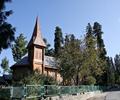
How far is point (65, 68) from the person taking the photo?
51000mm

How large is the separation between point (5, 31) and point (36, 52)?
37882mm

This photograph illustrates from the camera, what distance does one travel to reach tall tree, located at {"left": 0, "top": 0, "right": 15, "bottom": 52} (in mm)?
18303

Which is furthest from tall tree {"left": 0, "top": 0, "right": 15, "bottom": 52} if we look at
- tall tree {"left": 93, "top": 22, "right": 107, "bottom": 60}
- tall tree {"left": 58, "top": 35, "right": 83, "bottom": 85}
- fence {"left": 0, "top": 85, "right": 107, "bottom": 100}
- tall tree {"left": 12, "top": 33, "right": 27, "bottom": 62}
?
tall tree {"left": 93, "top": 22, "right": 107, "bottom": 60}

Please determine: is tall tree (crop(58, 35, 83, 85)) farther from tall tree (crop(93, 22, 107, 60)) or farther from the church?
tall tree (crop(93, 22, 107, 60))

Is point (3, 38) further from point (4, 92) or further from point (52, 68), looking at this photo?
point (52, 68)

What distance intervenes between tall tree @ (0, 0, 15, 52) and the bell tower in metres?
36.4

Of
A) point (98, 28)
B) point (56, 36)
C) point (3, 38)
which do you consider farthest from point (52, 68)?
point (3, 38)

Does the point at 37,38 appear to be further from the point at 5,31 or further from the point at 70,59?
the point at 5,31

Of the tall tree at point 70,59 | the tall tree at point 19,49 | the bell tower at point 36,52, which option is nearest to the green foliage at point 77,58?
the tall tree at point 70,59

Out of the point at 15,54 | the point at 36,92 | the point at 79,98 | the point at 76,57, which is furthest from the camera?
the point at 15,54

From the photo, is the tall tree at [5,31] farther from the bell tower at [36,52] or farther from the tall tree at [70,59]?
the bell tower at [36,52]

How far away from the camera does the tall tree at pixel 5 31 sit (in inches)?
721

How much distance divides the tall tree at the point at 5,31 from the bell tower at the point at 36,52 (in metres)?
36.4

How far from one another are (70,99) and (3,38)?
540 inches
